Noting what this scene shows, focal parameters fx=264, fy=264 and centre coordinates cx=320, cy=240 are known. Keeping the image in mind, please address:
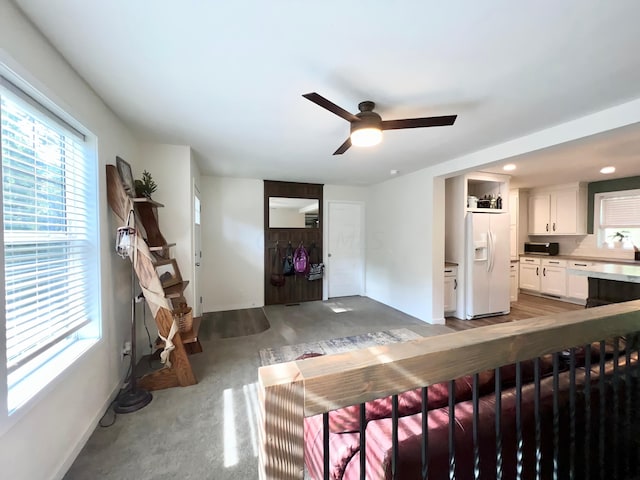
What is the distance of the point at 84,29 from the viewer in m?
1.32

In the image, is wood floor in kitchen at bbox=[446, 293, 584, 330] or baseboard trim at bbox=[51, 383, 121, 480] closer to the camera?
baseboard trim at bbox=[51, 383, 121, 480]

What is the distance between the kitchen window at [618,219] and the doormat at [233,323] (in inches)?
251

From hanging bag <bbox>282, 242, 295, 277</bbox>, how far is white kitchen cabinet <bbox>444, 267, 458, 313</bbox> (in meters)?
2.66

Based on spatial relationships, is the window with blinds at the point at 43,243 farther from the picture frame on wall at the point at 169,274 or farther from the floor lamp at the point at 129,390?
the picture frame on wall at the point at 169,274

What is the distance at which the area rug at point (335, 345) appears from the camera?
114 inches

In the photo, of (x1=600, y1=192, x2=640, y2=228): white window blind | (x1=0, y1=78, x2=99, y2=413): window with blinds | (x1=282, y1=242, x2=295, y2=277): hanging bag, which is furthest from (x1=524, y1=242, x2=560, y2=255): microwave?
(x1=0, y1=78, x2=99, y2=413): window with blinds

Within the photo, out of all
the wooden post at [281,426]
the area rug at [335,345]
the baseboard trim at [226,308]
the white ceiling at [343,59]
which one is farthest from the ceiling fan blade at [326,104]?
the baseboard trim at [226,308]

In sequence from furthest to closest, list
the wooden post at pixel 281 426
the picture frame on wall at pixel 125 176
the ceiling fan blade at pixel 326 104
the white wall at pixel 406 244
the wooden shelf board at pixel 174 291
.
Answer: the white wall at pixel 406 244 < the wooden shelf board at pixel 174 291 < the picture frame on wall at pixel 125 176 < the ceiling fan blade at pixel 326 104 < the wooden post at pixel 281 426

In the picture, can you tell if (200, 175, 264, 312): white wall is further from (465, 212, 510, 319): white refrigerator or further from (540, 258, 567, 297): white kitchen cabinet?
(540, 258, 567, 297): white kitchen cabinet

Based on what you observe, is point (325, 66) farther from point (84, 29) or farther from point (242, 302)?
point (242, 302)

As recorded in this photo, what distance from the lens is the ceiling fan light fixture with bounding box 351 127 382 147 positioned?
76.3 inches

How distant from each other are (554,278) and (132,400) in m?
6.86

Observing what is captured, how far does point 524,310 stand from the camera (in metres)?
4.57

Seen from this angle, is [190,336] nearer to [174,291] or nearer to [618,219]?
[174,291]
